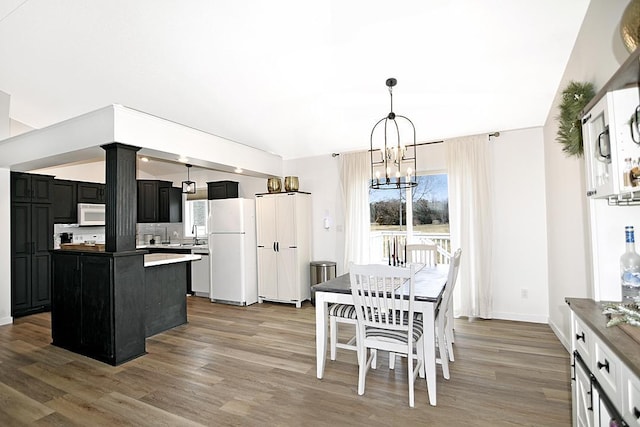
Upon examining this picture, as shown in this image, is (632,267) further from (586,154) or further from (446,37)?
(446,37)

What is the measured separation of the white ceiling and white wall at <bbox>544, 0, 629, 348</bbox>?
10.0 inches

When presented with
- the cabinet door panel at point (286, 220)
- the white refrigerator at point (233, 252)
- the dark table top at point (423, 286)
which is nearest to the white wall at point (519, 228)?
the dark table top at point (423, 286)

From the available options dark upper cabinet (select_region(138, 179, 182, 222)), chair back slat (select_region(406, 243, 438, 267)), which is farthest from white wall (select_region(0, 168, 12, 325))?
chair back slat (select_region(406, 243, 438, 267))

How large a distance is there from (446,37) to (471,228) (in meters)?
2.46

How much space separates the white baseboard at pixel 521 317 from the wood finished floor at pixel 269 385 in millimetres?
194

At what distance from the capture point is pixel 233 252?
5.50m

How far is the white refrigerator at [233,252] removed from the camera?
544 centimetres

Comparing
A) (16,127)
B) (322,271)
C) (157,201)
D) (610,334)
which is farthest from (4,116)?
(610,334)

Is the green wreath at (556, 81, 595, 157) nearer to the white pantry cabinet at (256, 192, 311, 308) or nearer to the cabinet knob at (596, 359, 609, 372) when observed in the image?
the cabinet knob at (596, 359, 609, 372)

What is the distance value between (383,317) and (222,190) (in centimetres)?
448

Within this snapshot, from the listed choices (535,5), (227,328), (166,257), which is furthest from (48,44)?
(535,5)

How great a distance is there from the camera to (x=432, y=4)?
8.17ft

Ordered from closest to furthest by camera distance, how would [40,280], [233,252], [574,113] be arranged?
1. [574,113]
2. [40,280]
3. [233,252]

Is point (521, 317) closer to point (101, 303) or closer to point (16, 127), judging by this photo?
point (101, 303)
